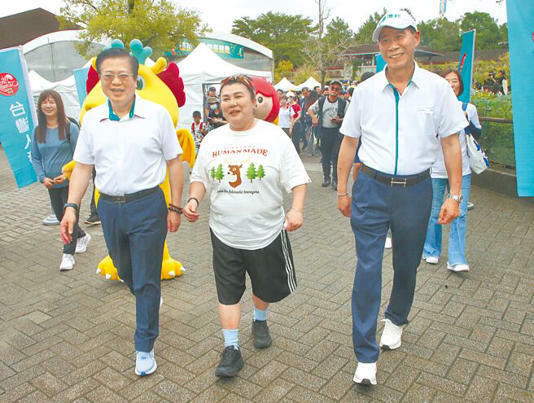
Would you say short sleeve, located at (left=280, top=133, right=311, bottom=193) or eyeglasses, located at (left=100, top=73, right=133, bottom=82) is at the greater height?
eyeglasses, located at (left=100, top=73, right=133, bottom=82)

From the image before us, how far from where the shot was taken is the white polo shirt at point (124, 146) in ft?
9.43

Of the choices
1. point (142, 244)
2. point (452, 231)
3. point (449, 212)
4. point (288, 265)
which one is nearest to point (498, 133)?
point (452, 231)

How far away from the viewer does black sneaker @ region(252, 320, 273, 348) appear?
3.30 m

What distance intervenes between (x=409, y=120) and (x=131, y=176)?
1.67 metres

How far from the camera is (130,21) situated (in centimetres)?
2661

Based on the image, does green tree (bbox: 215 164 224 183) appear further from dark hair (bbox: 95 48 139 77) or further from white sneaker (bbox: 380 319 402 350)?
white sneaker (bbox: 380 319 402 350)

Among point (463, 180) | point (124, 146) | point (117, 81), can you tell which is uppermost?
point (117, 81)

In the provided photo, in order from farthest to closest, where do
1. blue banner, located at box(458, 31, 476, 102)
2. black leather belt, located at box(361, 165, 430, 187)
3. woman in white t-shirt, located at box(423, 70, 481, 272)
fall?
blue banner, located at box(458, 31, 476, 102), woman in white t-shirt, located at box(423, 70, 481, 272), black leather belt, located at box(361, 165, 430, 187)

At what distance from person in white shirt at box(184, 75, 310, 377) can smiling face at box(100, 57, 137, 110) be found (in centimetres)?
55

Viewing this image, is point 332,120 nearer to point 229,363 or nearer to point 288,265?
point 288,265

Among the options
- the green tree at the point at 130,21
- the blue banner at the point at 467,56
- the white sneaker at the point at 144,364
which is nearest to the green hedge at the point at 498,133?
the blue banner at the point at 467,56

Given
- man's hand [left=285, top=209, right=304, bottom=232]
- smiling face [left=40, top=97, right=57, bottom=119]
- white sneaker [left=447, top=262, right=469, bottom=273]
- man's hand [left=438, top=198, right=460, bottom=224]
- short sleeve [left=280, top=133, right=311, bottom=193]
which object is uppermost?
smiling face [left=40, top=97, right=57, bottom=119]

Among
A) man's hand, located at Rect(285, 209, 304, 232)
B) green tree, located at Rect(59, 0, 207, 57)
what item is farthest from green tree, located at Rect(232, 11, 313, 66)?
man's hand, located at Rect(285, 209, 304, 232)

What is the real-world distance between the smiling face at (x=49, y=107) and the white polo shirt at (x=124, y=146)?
2.48 metres
